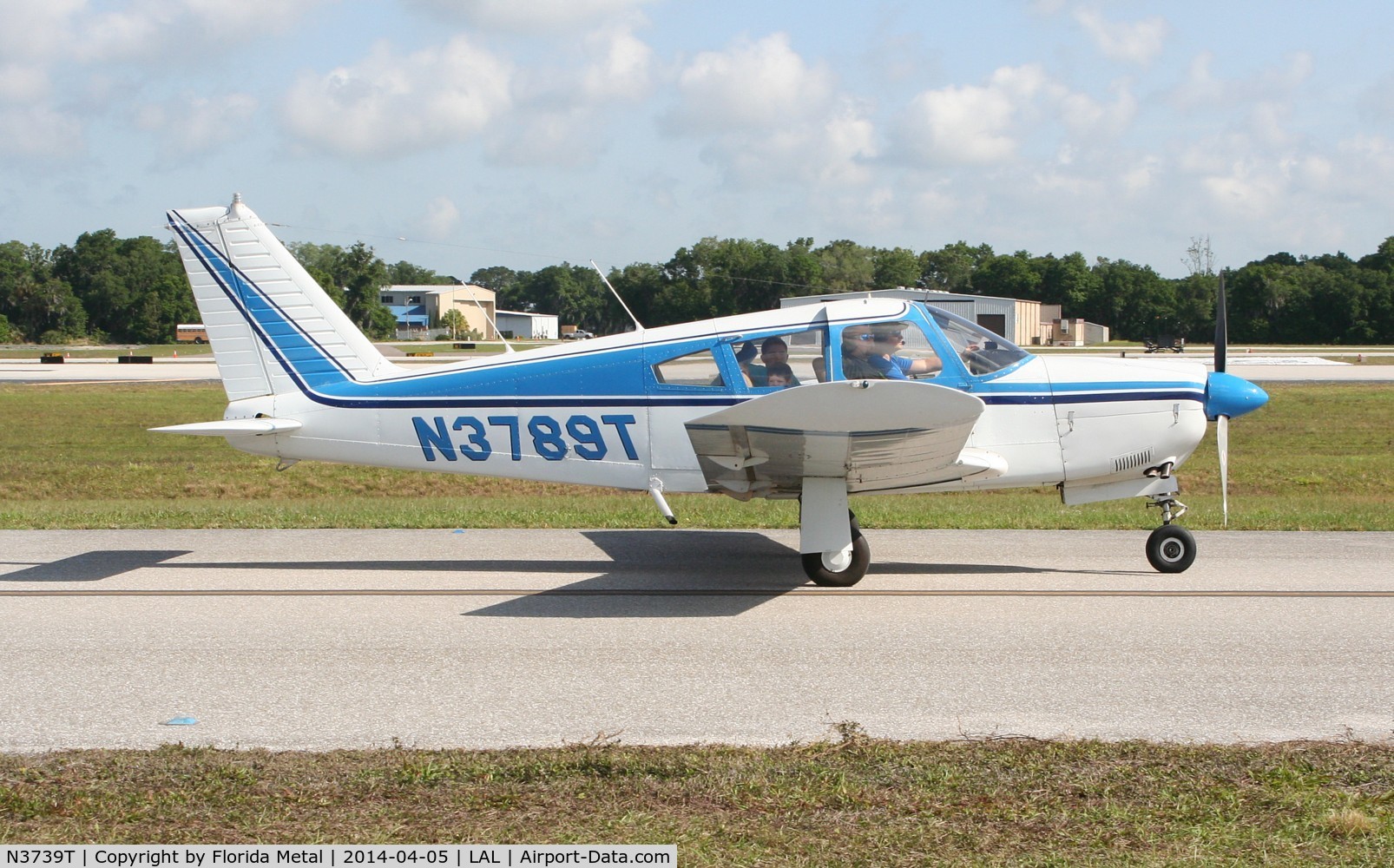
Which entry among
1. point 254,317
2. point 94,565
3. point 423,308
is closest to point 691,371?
point 254,317

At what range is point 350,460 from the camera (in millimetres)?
9789

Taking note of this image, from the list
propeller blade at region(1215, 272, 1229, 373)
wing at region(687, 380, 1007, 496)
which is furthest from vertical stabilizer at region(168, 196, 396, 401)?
propeller blade at region(1215, 272, 1229, 373)

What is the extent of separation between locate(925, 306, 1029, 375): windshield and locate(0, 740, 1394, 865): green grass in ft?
14.6

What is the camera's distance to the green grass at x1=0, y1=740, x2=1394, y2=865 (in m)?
4.12

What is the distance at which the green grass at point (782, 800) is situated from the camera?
13.5 feet

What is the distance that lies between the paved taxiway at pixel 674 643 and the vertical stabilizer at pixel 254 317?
5.37 ft

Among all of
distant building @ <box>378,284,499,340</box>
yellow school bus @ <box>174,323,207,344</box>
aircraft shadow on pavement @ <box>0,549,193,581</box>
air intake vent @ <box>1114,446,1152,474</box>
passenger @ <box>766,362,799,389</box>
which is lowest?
aircraft shadow on pavement @ <box>0,549,193,581</box>

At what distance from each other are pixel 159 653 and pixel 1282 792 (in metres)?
5.92

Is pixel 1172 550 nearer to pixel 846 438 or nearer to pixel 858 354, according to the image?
pixel 858 354

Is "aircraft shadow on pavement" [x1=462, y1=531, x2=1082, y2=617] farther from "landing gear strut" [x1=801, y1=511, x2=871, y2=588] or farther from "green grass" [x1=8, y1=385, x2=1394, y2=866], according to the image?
"green grass" [x1=8, y1=385, x2=1394, y2=866]

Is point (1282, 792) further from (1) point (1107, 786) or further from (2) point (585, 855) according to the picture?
(2) point (585, 855)

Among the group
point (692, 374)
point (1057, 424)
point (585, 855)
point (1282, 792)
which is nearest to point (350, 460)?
point (692, 374)

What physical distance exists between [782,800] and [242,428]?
6.44 metres

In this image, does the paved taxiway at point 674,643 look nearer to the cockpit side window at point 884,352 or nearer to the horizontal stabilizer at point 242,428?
the horizontal stabilizer at point 242,428
